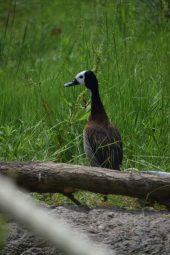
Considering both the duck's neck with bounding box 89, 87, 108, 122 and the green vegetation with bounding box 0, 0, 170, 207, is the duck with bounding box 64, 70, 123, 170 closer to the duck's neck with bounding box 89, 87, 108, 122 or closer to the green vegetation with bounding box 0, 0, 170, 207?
the duck's neck with bounding box 89, 87, 108, 122

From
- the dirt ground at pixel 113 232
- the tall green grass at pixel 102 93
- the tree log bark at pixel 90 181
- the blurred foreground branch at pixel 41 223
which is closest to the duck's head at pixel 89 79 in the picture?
the tall green grass at pixel 102 93

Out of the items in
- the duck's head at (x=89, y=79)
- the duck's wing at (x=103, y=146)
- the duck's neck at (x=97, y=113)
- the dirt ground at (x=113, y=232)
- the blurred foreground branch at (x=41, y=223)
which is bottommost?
the dirt ground at (x=113, y=232)

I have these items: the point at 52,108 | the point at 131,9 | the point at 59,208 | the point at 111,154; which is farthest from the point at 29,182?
the point at 131,9

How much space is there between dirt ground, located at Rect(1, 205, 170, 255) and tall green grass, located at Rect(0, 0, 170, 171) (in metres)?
1.32

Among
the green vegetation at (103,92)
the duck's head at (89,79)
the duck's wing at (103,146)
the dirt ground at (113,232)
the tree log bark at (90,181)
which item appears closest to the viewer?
the dirt ground at (113,232)

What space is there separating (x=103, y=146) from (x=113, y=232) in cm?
168

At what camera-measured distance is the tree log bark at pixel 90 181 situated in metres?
3.65

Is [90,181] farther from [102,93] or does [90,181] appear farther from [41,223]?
[41,223]

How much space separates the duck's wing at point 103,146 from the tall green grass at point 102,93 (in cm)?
17

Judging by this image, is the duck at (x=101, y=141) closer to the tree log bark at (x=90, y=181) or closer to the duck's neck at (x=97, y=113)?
the duck's neck at (x=97, y=113)

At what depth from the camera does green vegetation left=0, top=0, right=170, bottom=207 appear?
16.9 feet

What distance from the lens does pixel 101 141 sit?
16.5 ft

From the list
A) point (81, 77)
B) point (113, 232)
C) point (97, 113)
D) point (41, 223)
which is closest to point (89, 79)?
point (81, 77)

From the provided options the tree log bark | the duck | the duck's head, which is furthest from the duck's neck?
the tree log bark
